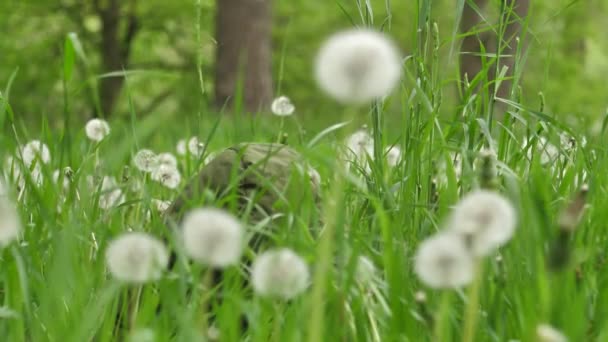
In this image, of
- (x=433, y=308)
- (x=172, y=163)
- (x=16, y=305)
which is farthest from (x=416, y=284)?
(x=172, y=163)

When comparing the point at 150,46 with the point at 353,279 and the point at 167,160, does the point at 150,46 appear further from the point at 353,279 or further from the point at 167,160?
the point at 353,279

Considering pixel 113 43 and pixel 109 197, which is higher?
pixel 109 197

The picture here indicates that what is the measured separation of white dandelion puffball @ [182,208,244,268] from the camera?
→ 0.88m

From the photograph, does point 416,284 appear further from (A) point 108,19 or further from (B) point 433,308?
(A) point 108,19

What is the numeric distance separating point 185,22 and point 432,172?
538 inches

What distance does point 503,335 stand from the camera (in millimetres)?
1264

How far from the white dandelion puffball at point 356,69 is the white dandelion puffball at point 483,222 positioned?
186mm

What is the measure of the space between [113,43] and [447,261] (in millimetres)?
13431

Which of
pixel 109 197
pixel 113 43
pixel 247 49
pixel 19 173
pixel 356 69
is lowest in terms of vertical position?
pixel 113 43

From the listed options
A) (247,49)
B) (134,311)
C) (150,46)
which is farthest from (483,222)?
(150,46)

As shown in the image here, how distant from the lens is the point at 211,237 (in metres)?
0.88

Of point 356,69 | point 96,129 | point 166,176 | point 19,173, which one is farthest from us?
point 96,129

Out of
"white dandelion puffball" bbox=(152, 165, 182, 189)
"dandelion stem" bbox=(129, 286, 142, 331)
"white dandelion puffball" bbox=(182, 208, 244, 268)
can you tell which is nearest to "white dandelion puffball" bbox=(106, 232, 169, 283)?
"white dandelion puffball" bbox=(182, 208, 244, 268)

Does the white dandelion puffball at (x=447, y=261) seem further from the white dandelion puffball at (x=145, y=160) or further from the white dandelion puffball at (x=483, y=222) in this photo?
the white dandelion puffball at (x=145, y=160)
